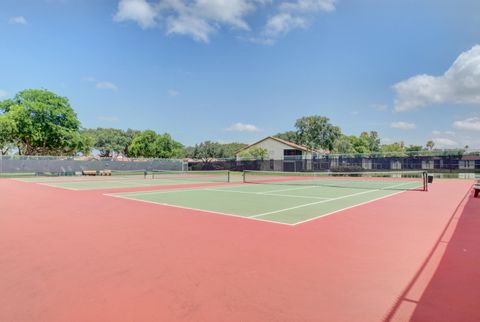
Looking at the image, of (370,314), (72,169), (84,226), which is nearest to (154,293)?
(370,314)

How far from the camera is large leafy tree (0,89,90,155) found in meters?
38.0

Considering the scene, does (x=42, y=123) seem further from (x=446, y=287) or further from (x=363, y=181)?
(x=446, y=287)

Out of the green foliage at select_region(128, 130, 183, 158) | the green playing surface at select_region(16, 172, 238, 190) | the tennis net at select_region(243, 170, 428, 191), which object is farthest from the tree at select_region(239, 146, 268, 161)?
the green playing surface at select_region(16, 172, 238, 190)

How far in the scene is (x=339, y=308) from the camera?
308 centimetres

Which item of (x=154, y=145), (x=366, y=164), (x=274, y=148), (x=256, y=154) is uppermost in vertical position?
(x=154, y=145)

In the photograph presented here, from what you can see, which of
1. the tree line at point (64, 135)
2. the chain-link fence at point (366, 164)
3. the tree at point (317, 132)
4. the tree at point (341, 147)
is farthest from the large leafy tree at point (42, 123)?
the tree at point (341, 147)

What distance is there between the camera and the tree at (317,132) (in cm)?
5041

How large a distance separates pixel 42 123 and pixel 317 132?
39423 millimetres

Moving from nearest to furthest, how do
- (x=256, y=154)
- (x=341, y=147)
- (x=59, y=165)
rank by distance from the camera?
(x=59, y=165), (x=256, y=154), (x=341, y=147)

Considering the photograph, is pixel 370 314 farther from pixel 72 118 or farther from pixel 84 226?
pixel 72 118

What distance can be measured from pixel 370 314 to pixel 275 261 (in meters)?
1.66

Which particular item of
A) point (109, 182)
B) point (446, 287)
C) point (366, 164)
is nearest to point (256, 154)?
point (366, 164)

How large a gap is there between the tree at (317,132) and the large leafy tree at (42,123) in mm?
33258

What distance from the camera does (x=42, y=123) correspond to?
129 feet
